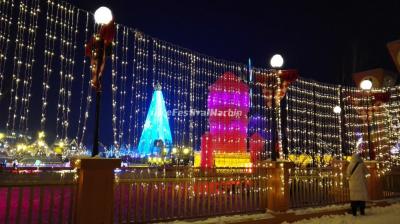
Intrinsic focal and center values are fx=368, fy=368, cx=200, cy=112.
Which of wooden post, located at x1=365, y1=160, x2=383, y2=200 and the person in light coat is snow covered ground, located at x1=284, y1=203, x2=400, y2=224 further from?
wooden post, located at x1=365, y1=160, x2=383, y2=200

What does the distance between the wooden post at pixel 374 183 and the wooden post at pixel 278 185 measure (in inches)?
143

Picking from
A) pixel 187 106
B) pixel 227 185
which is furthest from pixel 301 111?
pixel 227 185

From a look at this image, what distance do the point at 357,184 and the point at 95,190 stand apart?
19.2 ft

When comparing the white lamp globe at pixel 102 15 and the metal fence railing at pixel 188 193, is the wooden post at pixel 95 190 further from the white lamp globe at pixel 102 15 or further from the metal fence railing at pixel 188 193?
the white lamp globe at pixel 102 15

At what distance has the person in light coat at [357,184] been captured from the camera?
27.1ft

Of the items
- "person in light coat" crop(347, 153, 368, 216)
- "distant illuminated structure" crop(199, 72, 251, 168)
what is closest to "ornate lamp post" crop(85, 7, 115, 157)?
"person in light coat" crop(347, 153, 368, 216)

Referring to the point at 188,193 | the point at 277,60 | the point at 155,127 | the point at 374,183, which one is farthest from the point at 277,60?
the point at 155,127

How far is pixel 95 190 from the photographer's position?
5.61 metres

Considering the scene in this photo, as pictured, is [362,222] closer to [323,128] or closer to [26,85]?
[26,85]

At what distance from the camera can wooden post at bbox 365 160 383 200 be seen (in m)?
10.2

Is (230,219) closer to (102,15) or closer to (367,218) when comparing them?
(367,218)

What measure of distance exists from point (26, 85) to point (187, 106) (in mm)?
7976

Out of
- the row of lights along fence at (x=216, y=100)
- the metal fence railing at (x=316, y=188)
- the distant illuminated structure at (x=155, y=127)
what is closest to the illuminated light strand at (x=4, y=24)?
the row of lights along fence at (x=216, y=100)

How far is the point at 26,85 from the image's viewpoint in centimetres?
1106
